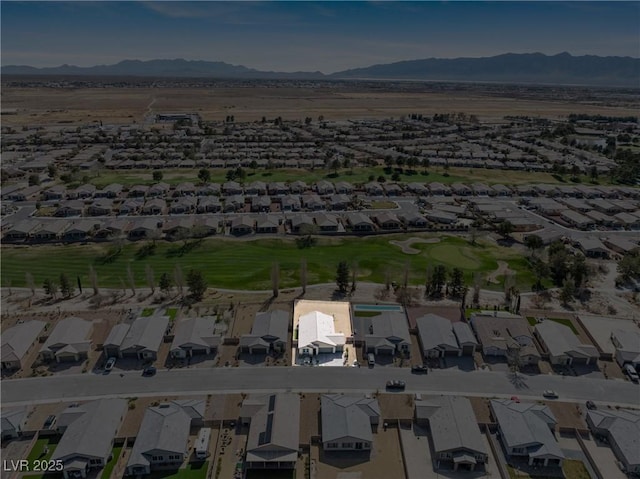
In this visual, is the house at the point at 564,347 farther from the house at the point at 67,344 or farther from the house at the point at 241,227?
the house at the point at 241,227

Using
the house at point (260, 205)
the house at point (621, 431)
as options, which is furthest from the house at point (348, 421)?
the house at point (260, 205)

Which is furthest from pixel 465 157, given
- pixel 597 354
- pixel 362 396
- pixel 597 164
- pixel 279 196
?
pixel 362 396

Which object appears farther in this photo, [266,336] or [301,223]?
[301,223]

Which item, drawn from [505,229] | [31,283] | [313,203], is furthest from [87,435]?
[505,229]

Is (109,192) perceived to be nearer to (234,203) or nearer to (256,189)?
(234,203)

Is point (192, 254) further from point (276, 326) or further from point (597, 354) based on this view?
point (597, 354)

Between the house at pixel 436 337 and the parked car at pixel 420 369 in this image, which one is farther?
the house at pixel 436 337
